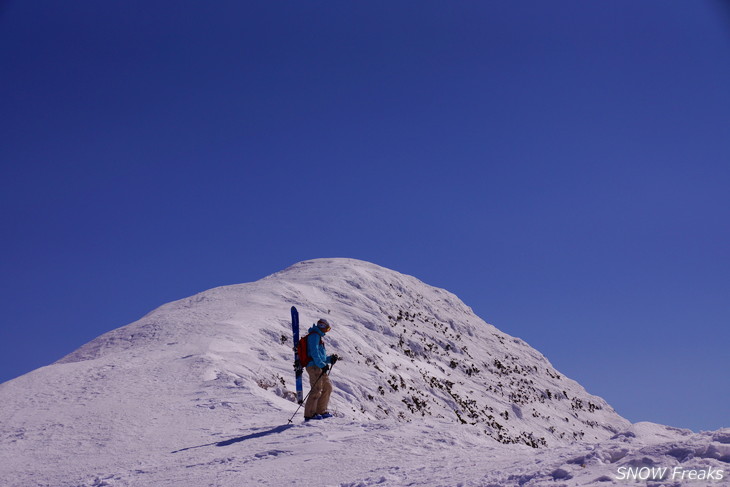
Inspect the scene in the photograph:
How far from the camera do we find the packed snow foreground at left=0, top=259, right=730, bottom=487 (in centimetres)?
764

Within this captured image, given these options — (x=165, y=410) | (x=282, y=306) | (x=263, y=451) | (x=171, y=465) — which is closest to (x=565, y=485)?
(x=263, y=451)

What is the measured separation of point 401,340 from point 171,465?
18694 millimetres

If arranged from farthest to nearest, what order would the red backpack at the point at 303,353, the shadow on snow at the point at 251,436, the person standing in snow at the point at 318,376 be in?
1. the red backpack at the point at 303,353
2. the person standing in snow at the point at 318,376
3. the shadow on snow at the point at 251,436

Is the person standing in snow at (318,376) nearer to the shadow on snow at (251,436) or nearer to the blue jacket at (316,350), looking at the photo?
the blue jacket at (316,350)

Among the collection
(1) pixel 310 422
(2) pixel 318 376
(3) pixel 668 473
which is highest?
(2) pixel 318 376

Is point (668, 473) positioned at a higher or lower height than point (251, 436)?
lower

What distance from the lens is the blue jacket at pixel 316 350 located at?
12.5 metres

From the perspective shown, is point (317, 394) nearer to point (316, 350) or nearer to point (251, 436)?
point (316, 350)

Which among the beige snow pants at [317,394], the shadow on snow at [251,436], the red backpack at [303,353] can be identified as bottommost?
the shadow on snow at [251,436]

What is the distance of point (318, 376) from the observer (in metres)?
12.4

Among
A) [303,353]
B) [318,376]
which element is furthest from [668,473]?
[303,353]

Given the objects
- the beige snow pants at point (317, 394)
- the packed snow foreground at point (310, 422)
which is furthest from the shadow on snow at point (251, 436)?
the beige snow pants at point (317, 394)

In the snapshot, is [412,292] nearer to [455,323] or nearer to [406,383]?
[455,323]

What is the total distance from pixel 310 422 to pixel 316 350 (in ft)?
4.87
